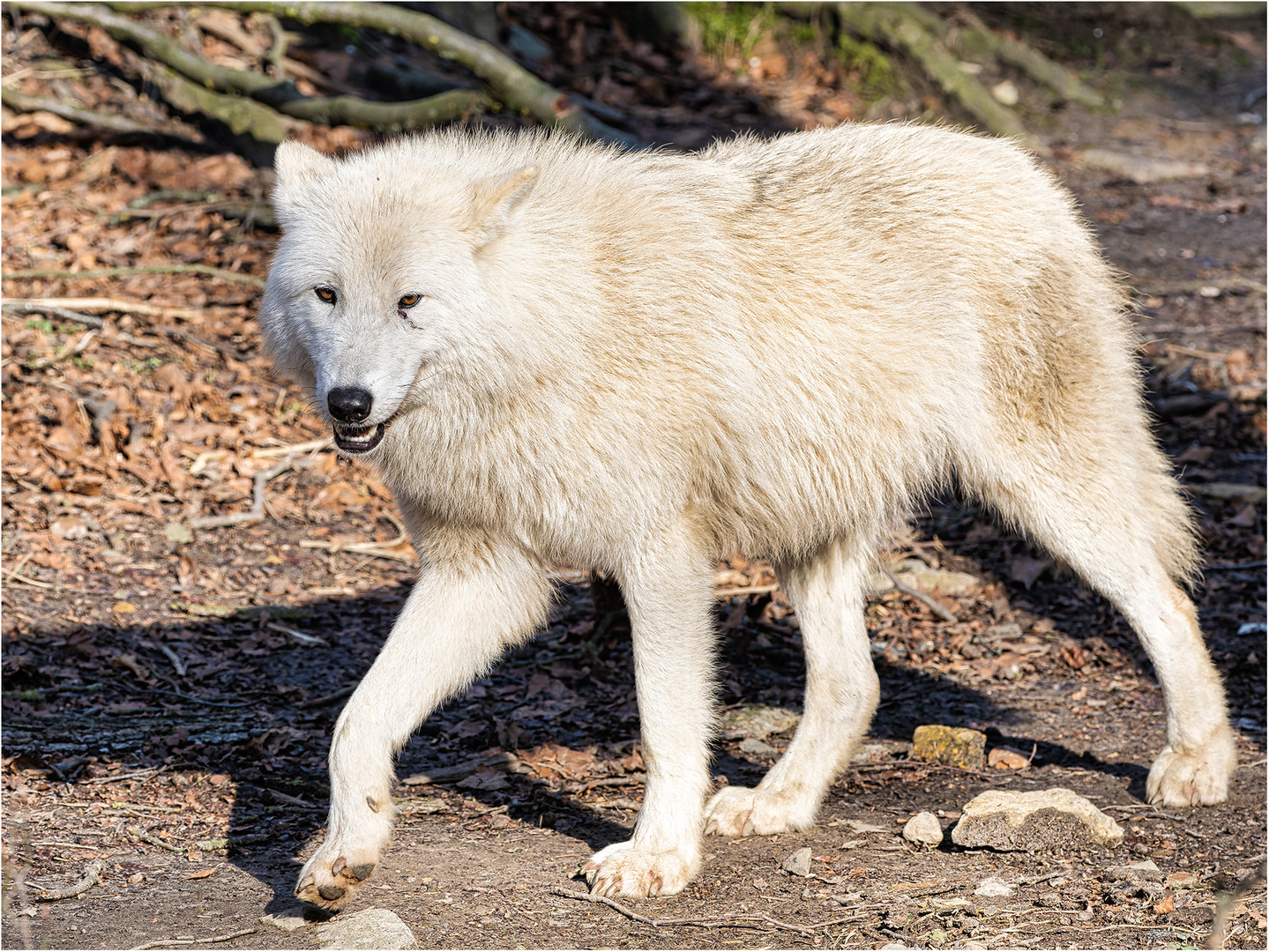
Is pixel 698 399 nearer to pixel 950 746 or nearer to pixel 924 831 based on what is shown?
pixel 924 831

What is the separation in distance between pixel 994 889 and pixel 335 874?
201 cm

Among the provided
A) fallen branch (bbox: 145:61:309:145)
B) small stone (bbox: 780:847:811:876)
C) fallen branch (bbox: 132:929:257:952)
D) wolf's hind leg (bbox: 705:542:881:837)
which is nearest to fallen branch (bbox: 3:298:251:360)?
fallen branch (bbox: 145:61:309:145)

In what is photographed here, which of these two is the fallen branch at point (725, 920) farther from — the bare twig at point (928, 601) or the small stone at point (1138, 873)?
the bare twig at point (928, 601)

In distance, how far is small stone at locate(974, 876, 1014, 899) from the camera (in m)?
A: 3.85

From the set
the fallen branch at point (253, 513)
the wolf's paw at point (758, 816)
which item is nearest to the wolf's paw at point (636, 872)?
the wolf's paw at point (758, 816)

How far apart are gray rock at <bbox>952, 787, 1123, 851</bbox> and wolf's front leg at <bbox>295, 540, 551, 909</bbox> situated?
5.28ft

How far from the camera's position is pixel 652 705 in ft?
13.0

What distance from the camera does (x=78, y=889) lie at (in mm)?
3631

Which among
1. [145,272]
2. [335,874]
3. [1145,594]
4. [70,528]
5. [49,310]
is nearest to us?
[335,874]

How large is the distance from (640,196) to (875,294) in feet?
2.98

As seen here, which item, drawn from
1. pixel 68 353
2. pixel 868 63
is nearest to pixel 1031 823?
pixel 68 353

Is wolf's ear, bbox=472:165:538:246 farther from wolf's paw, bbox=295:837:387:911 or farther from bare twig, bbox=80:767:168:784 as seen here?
bare twig, bbox=80:767:168:784

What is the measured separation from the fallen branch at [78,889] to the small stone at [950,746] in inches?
121

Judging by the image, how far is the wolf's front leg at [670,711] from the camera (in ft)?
12.9
